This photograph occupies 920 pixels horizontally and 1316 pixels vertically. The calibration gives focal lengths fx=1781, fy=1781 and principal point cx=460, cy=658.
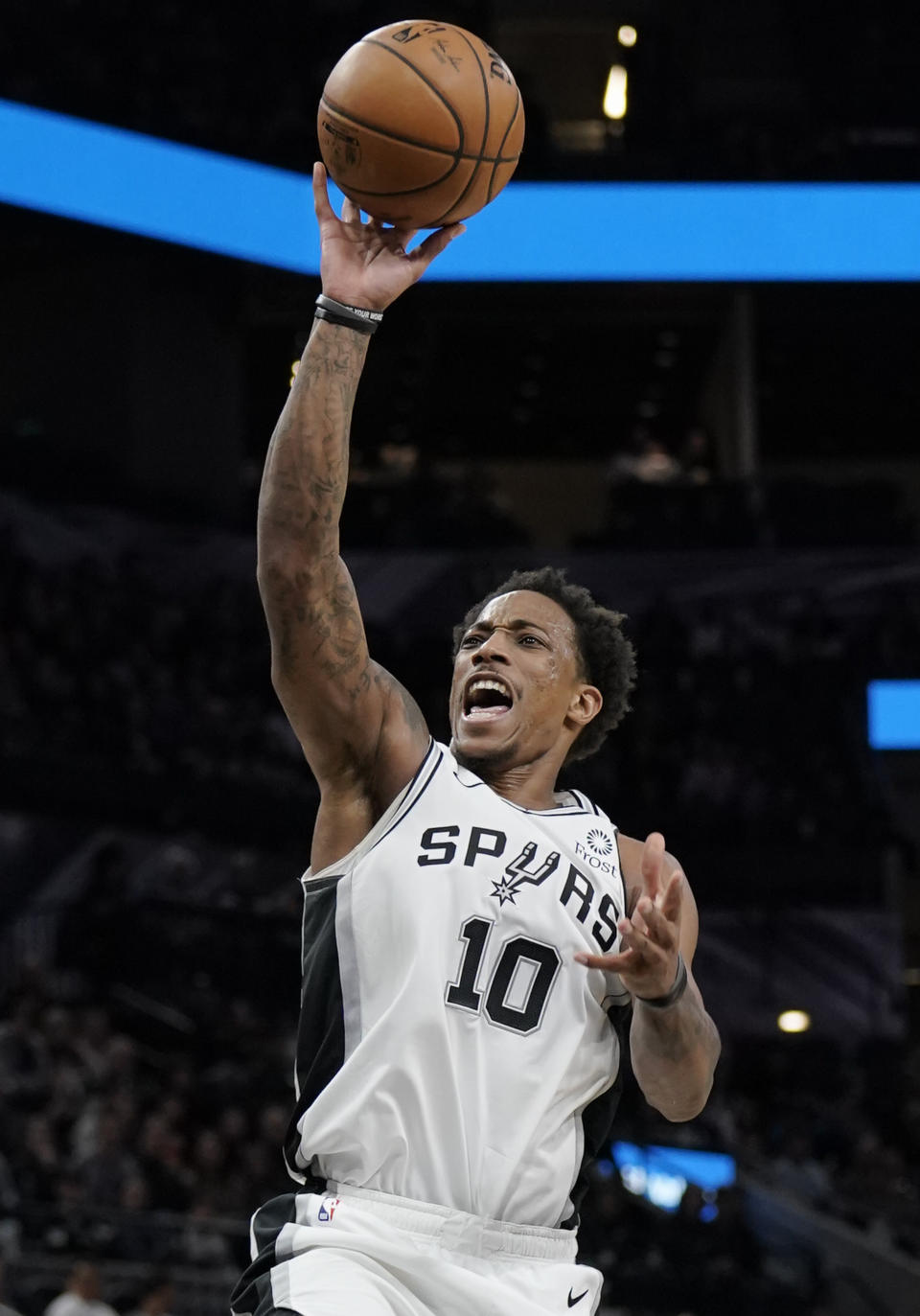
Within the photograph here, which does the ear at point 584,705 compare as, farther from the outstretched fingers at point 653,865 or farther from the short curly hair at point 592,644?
the outstretched fingers at point 653,865

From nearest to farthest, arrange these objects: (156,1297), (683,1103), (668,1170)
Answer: (683,1103) < (156,1297) < (668,1170)

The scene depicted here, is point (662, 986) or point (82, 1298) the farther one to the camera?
point (82, 1298)

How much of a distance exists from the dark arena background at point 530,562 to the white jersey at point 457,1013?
7.93 m

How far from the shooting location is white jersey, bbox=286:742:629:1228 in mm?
3332

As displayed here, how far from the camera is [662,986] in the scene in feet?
11.2

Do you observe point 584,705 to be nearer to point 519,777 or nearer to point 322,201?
point 519,777

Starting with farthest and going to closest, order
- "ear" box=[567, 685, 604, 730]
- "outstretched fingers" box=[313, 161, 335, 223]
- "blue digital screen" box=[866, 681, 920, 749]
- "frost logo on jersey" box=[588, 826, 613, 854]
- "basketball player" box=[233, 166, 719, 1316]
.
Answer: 1. "blue digital screen" box=[866, 681, 920, 749]
2. "ear" box=[567, 685, 604, 730]
3. "frost logo on jersey" box=[588, 826, 613, 854]
4. "outstretched fingers" box=[313, 161, 335, 223]
5. "basketball player" box=[233, 166, 719, 1316]

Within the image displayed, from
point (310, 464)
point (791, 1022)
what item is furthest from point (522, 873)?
point (791, 1022)

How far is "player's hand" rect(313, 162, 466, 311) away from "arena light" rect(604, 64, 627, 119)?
66.6 feet

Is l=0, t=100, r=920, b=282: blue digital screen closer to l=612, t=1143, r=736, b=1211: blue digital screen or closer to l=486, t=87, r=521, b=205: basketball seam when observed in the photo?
l=612, t=1143, r=736, b=1211: blue digital screen

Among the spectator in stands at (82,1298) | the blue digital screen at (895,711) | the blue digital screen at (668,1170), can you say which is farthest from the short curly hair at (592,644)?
the blue digital screen at (895,711)

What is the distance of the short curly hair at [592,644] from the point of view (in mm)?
4141

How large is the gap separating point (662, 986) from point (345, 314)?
4.77ft

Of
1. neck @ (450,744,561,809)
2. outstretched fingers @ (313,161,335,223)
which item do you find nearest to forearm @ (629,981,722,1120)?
neck @ (450,744,561,809)
